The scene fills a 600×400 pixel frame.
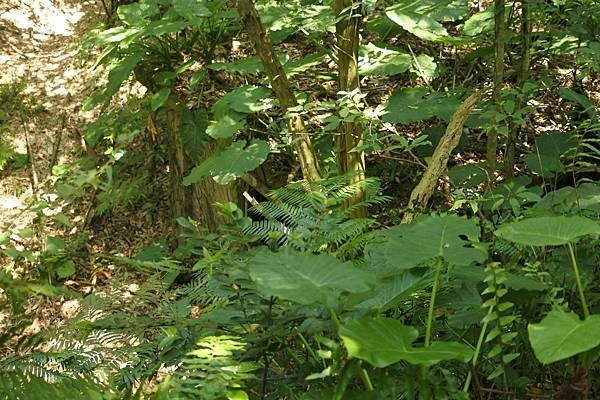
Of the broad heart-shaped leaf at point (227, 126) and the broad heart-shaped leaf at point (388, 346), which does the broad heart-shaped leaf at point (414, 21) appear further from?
the broad heart-shaped leaf at point (388, 346)

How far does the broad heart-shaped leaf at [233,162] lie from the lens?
12.3 feet

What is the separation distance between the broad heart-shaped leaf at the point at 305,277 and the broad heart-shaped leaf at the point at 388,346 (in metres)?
0.06

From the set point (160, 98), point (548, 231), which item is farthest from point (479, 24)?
point (548, 231)

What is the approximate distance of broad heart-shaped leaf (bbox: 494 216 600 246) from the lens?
128 cm

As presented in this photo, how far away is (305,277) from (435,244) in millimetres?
311

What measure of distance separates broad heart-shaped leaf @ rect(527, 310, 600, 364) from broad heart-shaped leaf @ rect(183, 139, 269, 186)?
8.85ft

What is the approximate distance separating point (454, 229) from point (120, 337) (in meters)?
0.70

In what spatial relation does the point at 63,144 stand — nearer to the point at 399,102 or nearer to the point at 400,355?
the point at 399,102

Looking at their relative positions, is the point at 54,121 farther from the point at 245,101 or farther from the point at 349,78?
the point at 349,78

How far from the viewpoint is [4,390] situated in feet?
3.78

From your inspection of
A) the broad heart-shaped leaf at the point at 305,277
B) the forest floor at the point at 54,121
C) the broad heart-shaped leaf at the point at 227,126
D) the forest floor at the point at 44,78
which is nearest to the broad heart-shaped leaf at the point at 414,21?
the broad heart-shaped leaf at the point at 227,126

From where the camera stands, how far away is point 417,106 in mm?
3738

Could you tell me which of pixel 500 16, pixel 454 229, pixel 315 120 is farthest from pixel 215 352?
pixel 315 120

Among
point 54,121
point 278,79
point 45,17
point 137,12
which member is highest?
point 137,12
